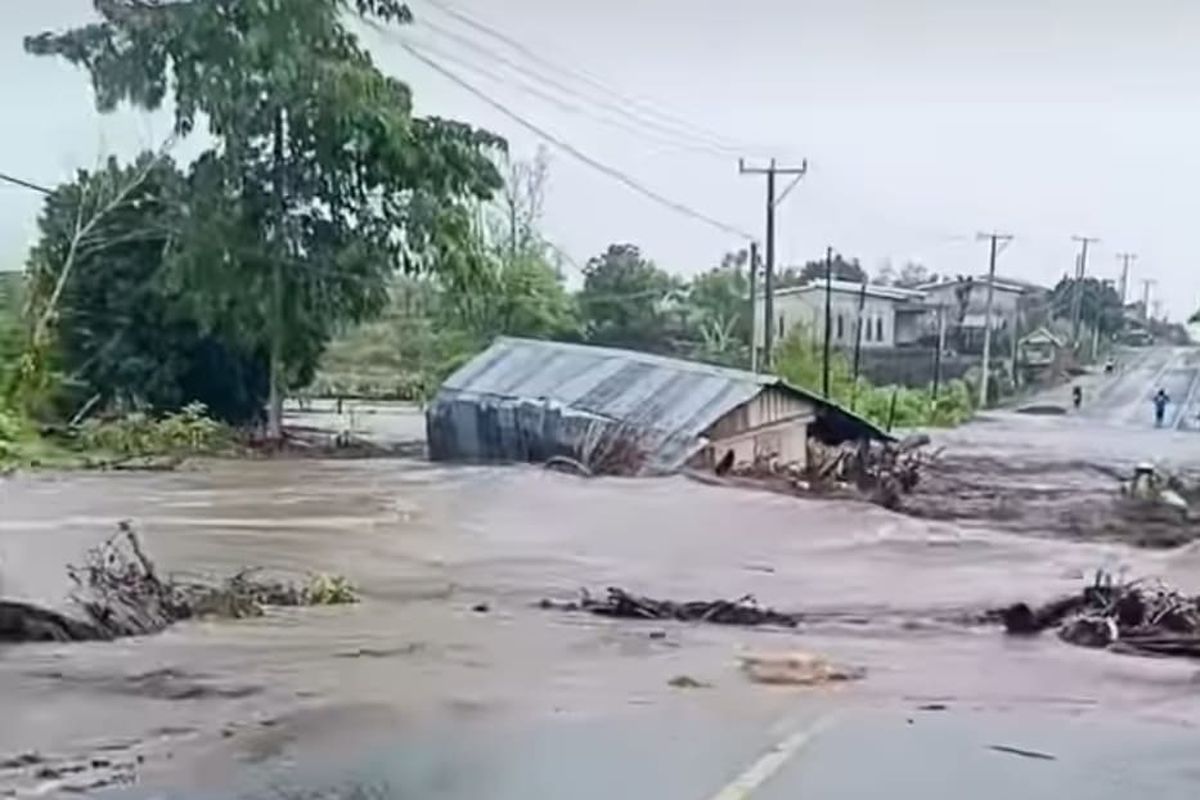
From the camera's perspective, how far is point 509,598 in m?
2.56

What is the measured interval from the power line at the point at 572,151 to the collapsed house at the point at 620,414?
219 mm

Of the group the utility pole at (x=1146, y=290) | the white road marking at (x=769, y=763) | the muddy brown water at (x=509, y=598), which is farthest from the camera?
the utility pole at (x=1146, y=290)

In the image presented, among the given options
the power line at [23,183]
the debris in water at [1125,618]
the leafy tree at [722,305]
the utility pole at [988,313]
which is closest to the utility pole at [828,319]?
the leafy tree at [722,305]

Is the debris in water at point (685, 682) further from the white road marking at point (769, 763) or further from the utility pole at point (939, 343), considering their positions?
the utility pole at point (939, 343)

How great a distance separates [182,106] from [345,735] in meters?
0.93

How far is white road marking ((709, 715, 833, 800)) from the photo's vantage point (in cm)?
230

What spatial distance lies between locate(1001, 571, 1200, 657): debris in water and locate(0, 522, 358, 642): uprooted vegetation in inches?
39.1

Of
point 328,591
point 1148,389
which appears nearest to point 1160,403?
point 1148,389

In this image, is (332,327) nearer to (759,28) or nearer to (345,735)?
(345,735)

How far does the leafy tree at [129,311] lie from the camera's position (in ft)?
8.45

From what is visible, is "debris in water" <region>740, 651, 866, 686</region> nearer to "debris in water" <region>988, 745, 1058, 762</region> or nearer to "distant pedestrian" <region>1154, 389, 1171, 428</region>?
"debris in water" <region>988, 745, 1058, 762</region>

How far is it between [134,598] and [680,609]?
779mm

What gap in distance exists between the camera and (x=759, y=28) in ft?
8.61

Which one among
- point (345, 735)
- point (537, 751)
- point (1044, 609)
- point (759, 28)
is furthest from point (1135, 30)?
point (345, 735)
